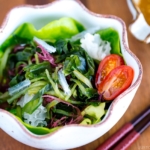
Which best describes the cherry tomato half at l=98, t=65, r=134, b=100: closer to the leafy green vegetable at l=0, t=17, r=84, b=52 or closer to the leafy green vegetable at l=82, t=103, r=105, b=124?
the leafy green vegetable at l=82, t=103, r=105, b=124

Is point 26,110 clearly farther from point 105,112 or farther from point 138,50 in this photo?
point 138,50

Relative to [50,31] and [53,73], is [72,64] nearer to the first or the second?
[53,73]

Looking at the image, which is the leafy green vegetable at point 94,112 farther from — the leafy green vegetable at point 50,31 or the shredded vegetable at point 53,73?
the leafy green vegetable at point 50,31

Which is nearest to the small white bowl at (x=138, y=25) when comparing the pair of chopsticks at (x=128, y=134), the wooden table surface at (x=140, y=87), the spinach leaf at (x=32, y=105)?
the wooden table surface at (x=140, y=87)

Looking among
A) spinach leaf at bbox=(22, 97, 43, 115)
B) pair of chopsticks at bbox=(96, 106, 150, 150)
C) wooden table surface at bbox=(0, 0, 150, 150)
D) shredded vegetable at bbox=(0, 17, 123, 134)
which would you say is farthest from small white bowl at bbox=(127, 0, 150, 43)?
spinach leaf at bbox=(22, 97, 43, 115)

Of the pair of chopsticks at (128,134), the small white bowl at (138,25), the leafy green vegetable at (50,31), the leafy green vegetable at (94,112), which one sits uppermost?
the small white bowl at (138,25)

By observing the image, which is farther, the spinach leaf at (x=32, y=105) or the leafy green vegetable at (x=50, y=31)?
the leafy green vegetable at (x=50, y=31)

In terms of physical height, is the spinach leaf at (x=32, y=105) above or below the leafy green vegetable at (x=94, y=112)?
below
